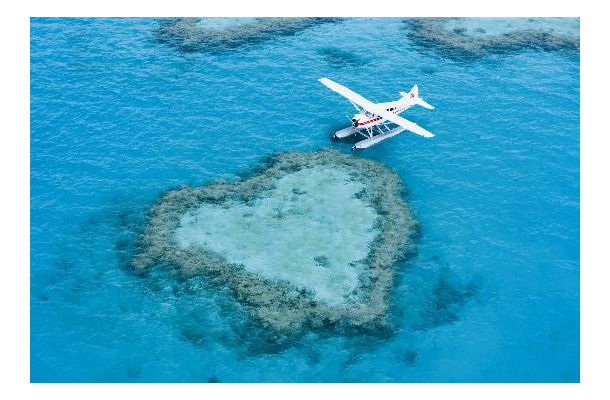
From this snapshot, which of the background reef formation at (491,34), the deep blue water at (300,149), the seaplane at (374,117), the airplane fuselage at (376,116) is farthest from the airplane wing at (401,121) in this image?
the background reef formation at (491,34)

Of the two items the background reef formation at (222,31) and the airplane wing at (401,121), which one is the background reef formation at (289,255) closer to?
the airplane wing at (401,121)

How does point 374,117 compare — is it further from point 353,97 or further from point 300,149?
point 300,149

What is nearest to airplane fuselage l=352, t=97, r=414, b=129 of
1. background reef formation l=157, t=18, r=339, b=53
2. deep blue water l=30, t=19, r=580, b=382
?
deep blue water l=30, t=19, r=580, b=382

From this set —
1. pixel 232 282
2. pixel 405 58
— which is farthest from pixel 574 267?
pixel 405 58

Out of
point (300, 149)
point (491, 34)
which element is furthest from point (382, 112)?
point (491, 34)

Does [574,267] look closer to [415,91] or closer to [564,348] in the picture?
[564,348]

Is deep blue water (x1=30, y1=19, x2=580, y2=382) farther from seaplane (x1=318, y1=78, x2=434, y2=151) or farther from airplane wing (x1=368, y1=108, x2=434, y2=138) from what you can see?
airplane wing (x1=368, y1=108, x2=434, y2=138)
